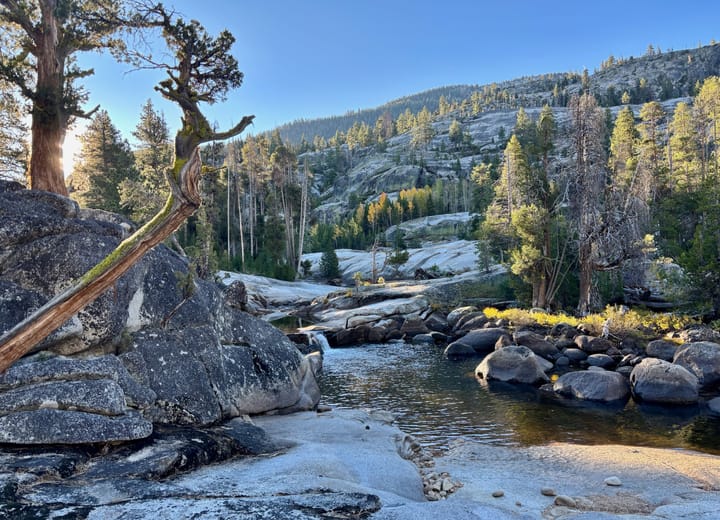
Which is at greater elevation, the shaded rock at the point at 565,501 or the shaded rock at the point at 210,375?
the shaded rock at the point at 210,375

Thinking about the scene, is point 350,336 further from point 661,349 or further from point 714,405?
point 714,405

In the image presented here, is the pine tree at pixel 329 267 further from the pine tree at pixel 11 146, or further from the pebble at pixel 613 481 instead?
the pebble at pixel 613 481

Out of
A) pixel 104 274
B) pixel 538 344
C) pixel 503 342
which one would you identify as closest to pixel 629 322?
pixel 538 344

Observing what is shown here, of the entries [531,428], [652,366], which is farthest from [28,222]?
[652,366]

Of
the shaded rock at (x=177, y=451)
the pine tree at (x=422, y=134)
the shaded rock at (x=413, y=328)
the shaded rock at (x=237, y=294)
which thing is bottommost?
the shaded rock at (x=413, y=328)

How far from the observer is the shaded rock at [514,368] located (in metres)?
17.3

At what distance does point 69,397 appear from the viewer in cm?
710

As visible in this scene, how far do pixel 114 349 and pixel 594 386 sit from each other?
13807mm

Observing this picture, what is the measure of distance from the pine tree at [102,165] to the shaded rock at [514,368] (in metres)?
33.2

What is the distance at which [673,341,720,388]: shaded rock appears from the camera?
1584 centimetres

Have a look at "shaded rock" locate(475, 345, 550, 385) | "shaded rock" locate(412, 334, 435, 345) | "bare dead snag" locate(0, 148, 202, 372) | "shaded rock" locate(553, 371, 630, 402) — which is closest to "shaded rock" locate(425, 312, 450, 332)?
"shaded rock" locate(412, 334, 435, 345)

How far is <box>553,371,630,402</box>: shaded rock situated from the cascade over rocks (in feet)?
30.4

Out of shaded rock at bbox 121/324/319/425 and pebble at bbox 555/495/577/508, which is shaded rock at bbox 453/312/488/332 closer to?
shaded rock at bbox 121/324/319/425

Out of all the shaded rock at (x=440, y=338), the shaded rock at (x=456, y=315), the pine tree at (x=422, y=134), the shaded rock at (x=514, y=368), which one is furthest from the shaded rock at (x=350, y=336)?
the pine tree at (x=422, y=134)
